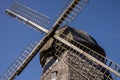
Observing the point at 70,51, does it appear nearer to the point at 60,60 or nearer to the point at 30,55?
the point at 60,60

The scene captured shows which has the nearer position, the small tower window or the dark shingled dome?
the small tower window

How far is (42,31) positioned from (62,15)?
178cm

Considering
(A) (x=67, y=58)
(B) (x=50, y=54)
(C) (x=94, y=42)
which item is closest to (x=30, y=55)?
(B) (x=50, y=54)

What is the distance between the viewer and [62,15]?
55.8 ft

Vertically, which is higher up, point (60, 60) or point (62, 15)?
point (62, 15)

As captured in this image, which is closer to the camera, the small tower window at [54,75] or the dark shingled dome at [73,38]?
the small tower window at [54,75]

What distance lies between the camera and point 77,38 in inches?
697

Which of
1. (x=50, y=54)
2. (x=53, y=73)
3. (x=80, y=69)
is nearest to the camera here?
(x=80, y=69)

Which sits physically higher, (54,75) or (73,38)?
(73,38)

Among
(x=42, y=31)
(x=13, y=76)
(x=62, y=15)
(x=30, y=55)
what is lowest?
(x=13, y=76)

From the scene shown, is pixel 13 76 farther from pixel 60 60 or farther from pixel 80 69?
pixel 80 69

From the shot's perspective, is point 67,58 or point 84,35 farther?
point 84,35

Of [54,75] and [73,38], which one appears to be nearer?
[54,75]

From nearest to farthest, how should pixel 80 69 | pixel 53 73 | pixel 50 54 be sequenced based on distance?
pixel 80 69 → pixel 53 73 → pixel 50 54
